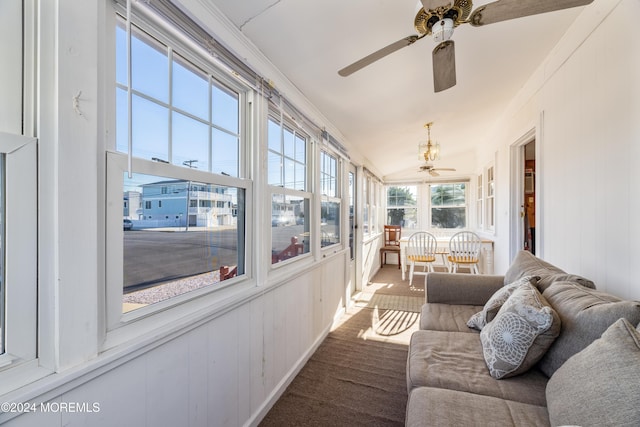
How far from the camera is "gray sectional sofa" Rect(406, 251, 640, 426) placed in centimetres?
79

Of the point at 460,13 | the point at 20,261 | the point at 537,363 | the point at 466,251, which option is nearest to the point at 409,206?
the point at 466,251

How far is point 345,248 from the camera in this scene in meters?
3.36

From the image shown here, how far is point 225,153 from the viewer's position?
145cm

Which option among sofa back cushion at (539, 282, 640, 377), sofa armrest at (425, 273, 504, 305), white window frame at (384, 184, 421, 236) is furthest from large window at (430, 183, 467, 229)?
sofa back cushion at (539, 282, 640, 377)

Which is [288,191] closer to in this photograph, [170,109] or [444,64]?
[170,109]

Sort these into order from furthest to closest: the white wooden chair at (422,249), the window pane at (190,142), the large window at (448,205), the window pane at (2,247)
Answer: the large window at (448,205) < the white wooden chair at (422,249) < the window pane at (190,142) < the window pane at (2,247)

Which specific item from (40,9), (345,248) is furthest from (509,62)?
(40,9)

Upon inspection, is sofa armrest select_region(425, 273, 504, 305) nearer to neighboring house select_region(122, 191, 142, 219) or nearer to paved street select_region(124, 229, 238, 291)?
paved street select_region(124, 229, 238, 291)

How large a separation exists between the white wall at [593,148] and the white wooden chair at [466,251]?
1.72 m

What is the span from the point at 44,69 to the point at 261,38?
1.04 meters

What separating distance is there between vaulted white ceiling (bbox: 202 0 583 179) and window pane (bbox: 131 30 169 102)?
1.18 feet

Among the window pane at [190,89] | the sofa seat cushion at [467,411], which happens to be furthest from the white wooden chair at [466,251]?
the window pane at [190,89]

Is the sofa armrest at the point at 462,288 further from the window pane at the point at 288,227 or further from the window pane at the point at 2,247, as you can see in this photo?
the window pane at the point at 2,247

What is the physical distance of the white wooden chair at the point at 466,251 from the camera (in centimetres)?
414
